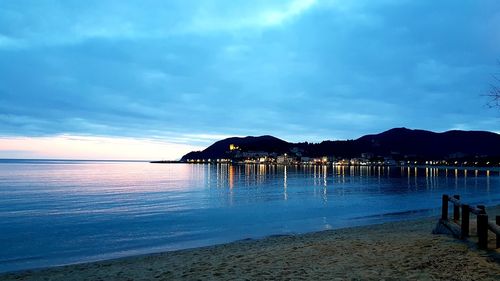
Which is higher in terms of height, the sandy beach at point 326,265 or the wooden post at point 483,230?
the wooden post at point 483,230

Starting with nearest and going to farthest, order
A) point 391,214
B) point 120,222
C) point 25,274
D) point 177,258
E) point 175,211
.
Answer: point 25,274 < point 177,258 < point 120,222 < point 391,214 < point 175,211

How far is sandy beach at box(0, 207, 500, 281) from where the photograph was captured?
9.66 metres

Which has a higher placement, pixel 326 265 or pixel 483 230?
pixel 483 230

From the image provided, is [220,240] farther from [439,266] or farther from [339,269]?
[439,266]

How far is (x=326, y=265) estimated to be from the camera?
1122 centimetres

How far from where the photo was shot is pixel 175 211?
3662cm

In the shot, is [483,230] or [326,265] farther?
[326,265]

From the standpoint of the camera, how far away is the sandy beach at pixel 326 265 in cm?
966

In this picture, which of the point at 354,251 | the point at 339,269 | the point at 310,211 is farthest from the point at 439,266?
the point at 310,211

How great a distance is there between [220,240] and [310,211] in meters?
16.0

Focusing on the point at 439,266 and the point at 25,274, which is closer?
the point at 439,266

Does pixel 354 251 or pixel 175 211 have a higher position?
pixel 354 251

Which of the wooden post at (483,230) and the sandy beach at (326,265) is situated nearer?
the sandy beach at (326,265)

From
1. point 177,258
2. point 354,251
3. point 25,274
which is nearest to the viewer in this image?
point 354,251
